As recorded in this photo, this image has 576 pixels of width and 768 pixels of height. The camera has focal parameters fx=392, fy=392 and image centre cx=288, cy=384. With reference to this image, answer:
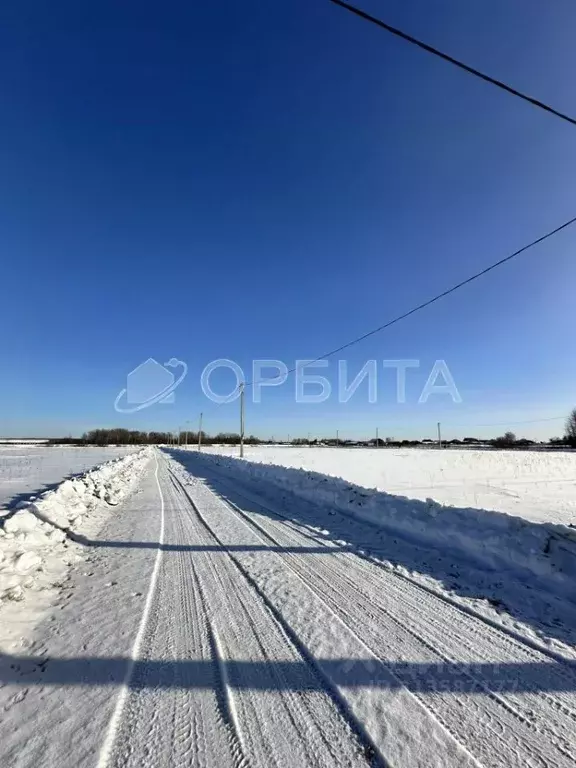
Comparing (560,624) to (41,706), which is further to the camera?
(560,624)

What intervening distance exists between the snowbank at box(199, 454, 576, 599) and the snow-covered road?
1.47 m

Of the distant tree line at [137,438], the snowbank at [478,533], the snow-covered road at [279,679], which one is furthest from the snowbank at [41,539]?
the distant tree line at [137,438]

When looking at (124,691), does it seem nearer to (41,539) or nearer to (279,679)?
(279,679)

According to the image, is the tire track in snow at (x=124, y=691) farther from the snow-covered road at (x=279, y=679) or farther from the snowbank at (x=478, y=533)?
the snowbank at (x=478, y=533)

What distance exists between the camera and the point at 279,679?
2686mm

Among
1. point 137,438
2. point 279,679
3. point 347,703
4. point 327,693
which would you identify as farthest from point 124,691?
point 137,438

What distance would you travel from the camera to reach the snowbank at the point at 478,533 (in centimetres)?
484

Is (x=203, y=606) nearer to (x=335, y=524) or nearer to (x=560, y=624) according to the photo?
(x=560, y=624)

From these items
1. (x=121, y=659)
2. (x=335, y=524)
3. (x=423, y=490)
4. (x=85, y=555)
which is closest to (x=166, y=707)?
(x=121, y=659)

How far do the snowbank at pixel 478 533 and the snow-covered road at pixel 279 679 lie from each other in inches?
57.9

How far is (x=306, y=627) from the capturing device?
344cm

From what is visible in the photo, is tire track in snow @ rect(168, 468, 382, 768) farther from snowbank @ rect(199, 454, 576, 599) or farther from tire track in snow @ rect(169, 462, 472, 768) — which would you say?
snowbank @ rect(199, 454, 576, 599)

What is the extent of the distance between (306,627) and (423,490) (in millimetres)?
9415

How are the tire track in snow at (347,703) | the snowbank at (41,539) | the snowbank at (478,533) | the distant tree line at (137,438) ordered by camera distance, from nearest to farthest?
the tire track in snow at (347,703) < the snowbank at (41,539) < the snowbank at (478,533) < the distant tree line at (137,438)
